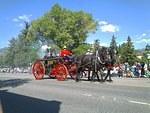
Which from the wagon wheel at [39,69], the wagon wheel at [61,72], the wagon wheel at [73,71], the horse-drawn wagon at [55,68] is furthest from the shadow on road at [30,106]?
the wagon wheel at [39,69]

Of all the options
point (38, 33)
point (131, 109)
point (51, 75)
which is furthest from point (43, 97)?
point (38, 33)

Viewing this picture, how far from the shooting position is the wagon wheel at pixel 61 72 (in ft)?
86.9

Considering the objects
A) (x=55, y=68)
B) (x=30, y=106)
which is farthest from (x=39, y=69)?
(x=30, y=106)

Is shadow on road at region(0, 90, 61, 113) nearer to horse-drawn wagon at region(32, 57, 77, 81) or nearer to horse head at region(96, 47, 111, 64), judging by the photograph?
horse head at region(96, 47, 111, 64)

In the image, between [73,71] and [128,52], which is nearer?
[73,71]

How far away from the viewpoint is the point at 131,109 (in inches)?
464

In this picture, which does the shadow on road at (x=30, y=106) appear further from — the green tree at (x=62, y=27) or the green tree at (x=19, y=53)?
the green tree at (x=19, y=53)

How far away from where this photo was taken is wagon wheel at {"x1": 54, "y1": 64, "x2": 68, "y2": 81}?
2648cm

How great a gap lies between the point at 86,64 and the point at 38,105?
12954mm

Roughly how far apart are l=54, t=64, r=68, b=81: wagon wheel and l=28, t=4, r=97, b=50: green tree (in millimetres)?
39929

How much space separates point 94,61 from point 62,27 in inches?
1709

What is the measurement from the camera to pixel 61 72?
26.8 m

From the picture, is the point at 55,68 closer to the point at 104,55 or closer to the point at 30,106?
the point at 104,55

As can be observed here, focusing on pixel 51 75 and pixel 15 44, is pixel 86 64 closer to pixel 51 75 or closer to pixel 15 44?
pixel 51 75
